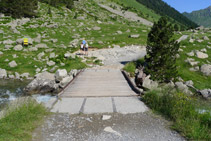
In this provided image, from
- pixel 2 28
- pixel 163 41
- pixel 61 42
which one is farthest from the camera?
pixel 2 28

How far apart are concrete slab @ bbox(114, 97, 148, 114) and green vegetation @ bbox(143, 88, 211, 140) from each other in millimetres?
438

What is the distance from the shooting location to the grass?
19.7 ft

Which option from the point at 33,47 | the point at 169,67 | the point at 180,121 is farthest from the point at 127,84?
the point at 33,47

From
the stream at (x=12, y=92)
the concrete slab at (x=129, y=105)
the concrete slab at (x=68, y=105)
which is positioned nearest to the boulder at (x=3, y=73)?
the stream at (x=12, y=92)

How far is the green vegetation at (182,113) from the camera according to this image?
6.21m

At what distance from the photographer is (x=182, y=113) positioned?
7.55m

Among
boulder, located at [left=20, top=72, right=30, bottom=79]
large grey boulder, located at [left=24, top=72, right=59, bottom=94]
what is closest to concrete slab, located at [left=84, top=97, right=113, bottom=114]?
large grey boulder, located at [left=24, top=72, right=59, bottom=94]

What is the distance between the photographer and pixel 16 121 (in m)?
6.79

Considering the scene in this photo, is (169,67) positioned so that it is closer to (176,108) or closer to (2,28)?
(176,108)

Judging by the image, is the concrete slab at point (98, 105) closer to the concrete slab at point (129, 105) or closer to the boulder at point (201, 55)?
the concrete slab at point (129, 105)

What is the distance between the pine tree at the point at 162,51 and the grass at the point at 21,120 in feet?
36.0

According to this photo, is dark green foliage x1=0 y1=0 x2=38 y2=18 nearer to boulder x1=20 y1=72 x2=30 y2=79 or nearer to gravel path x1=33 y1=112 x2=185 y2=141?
boulder x1=20 y1=72 x2=30 y2=79

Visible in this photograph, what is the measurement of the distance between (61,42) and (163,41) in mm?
18615

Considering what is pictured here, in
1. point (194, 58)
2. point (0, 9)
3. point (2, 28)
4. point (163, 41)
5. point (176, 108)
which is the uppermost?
point (0, 9)
